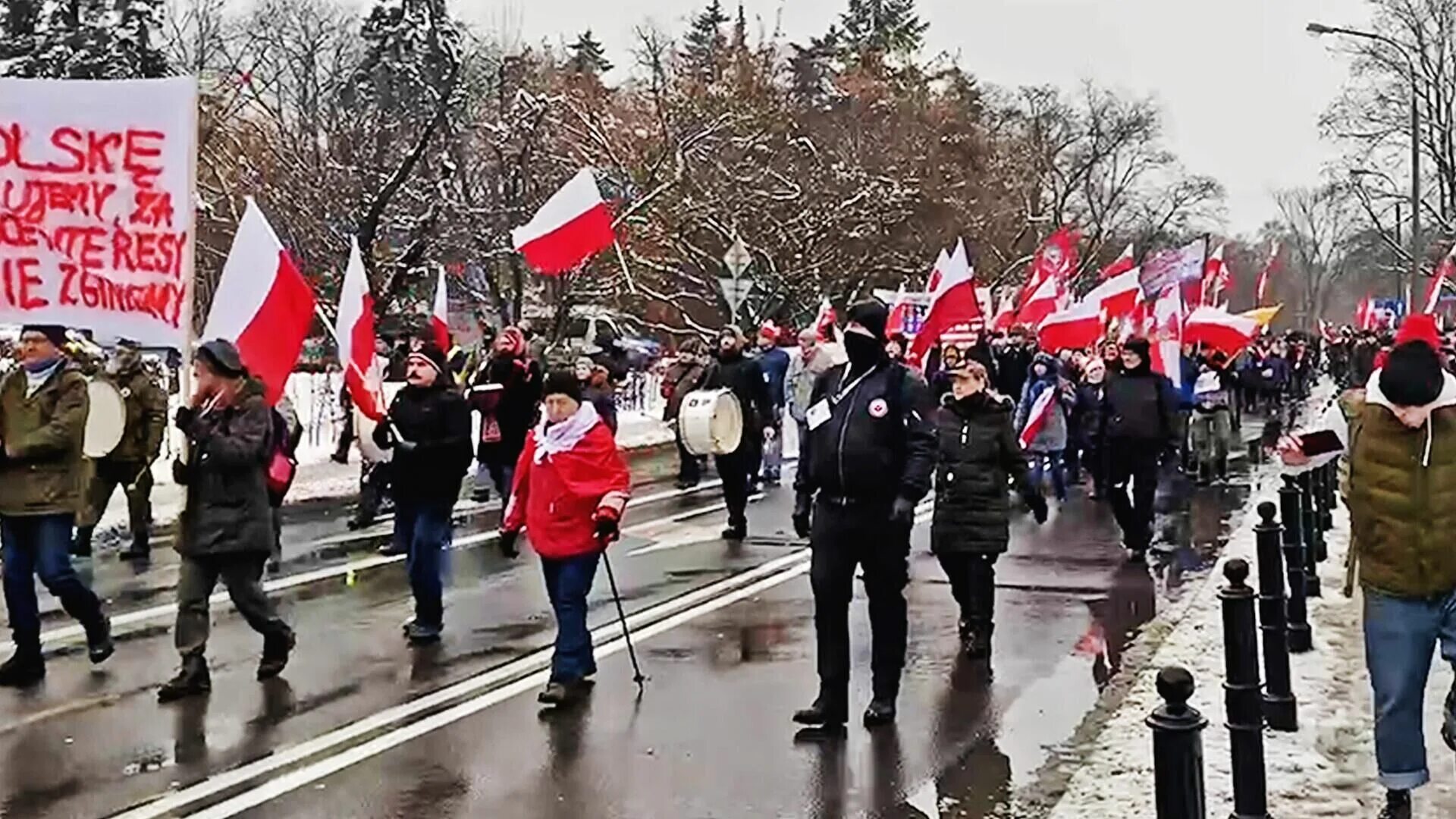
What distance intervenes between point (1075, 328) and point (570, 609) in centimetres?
1108

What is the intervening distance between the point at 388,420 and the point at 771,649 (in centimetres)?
260

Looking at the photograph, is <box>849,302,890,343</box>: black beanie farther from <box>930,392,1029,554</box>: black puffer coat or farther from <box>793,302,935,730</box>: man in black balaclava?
<box>930,392,1029,554</box>: black puffer coat

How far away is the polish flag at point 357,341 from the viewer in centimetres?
1063

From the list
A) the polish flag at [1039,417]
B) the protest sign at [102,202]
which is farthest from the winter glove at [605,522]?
the polish flag at [1039,417]

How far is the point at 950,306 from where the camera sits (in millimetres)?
17094

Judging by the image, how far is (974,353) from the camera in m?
18.1

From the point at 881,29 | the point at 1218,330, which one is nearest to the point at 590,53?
the point at 881,29

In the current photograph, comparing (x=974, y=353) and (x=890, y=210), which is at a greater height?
(x=890, y=210)

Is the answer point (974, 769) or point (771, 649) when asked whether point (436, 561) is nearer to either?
point (771, 649)

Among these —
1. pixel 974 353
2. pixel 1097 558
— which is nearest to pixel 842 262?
pixel 974 353

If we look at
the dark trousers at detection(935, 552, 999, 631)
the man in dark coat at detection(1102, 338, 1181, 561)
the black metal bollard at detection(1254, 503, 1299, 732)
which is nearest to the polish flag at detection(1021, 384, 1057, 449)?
the man in dark coat at detection(1102, 338, 1181, 561)

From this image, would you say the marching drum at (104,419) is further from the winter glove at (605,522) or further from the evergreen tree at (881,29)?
the evergreen tree at (881,29)

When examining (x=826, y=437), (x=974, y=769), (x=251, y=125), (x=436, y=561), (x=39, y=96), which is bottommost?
(x=974, y=769)

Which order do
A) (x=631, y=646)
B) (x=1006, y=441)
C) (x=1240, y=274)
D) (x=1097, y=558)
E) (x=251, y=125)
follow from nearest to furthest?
(x=631, y=646)
(x=1006, y=441)
(x=1097, y=558)
(x=251, y=125)
(x=1240, y=274)
